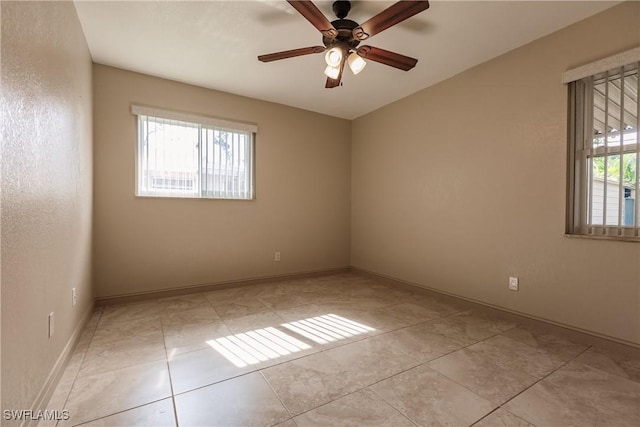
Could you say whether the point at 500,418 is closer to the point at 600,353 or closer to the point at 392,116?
the point at 600,353

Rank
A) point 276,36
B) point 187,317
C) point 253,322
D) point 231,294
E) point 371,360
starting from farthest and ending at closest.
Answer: point 231,294 → point 187,317 → point 253,322 → point 276,36 → point 371,360

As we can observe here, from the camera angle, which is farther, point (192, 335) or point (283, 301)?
point (283, 301)

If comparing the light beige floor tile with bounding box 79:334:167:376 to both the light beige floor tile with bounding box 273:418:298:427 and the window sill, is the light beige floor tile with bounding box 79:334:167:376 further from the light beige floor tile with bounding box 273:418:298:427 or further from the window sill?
the window sill

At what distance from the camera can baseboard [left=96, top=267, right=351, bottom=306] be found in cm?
307

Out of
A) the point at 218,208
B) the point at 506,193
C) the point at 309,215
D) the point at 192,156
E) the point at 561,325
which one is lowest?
the point at 561,325

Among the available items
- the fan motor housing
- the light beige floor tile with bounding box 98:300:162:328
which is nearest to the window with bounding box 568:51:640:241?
the fan motor housing

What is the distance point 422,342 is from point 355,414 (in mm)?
1012

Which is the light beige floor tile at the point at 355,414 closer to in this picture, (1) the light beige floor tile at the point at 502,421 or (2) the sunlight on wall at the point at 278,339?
(1) the light beige floor tile at the point at 502,421

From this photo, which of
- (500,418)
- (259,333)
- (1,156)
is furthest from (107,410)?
(500,418)

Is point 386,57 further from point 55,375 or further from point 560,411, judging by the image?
point 55,375

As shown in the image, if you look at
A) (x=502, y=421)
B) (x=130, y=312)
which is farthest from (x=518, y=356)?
(x=130, y=312)

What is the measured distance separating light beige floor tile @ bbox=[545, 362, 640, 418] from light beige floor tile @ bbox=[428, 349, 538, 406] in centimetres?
18

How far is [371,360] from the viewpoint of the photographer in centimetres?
194

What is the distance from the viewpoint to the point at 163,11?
2.20m
